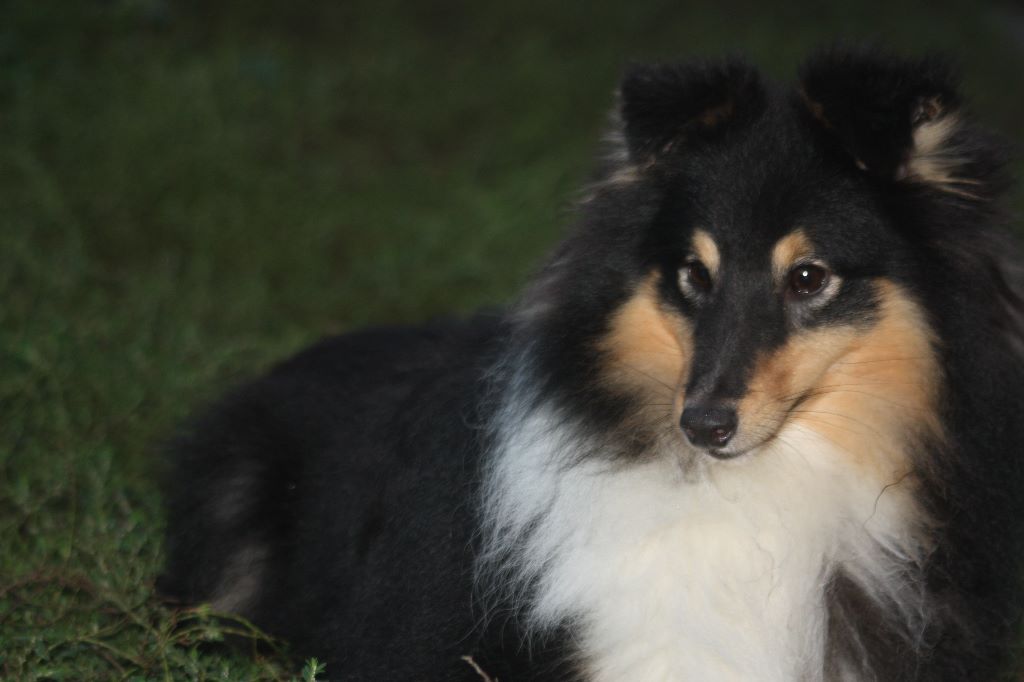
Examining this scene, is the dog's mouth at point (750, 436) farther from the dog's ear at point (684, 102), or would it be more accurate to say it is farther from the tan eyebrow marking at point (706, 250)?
the dog's ear at point (684, 102)

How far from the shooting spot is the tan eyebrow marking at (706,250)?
2760 mm

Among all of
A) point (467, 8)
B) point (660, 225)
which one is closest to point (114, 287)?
point (660, 225)

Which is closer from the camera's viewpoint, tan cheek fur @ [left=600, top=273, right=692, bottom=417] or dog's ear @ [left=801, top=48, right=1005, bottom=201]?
dog's ear @ [left=801, top=48, right=1005, bottom=201]

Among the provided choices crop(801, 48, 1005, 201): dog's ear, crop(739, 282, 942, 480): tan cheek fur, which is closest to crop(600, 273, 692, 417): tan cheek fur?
crop(739, 282, 942, 480): tan cheek fur

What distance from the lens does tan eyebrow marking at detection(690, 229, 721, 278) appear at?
2760 millimetres

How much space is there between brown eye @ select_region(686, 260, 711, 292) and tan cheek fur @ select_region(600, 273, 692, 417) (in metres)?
0.08

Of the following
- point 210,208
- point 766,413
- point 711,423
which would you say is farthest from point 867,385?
point 210,208

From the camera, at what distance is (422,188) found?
7809 mm

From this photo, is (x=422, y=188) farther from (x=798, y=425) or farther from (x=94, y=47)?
(x=798, y=425)

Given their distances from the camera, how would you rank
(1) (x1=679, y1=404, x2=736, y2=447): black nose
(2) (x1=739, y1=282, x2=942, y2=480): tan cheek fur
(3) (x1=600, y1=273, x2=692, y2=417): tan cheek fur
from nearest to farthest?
(1) (x1=679, y1=404, x2=736, y2=447): black nose < (2) (x1=739, y1=282, x2=942, y2=480): tan cheek fur < (3) (x1=600, y1=273, x2=692, y2=417): tan cheek fur

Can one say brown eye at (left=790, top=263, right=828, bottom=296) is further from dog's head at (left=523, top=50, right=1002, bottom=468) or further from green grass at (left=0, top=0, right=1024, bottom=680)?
green grass at (left=0, top=0, right=1024, bottom=680)

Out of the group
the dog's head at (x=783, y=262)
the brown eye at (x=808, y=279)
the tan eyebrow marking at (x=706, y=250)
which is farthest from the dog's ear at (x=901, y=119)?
the tan eyebrow marking at (x=706, y=250)

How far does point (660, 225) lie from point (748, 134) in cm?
28

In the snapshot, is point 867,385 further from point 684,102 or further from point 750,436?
point 684,102
